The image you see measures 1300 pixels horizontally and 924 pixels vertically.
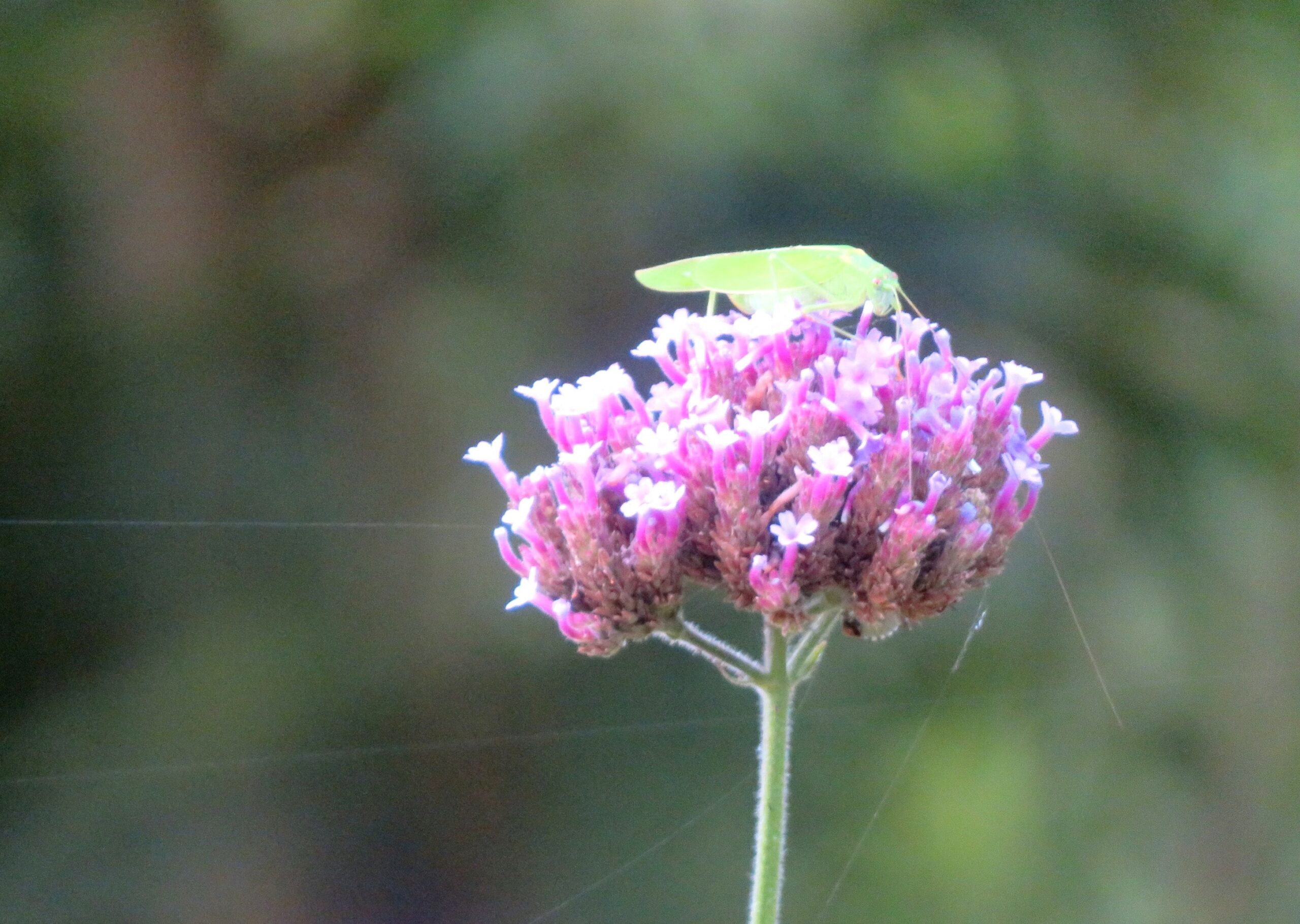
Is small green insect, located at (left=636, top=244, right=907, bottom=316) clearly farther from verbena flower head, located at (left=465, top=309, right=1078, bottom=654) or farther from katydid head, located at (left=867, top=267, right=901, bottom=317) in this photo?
verbena flower head, located at (left=465, top=309, right=1078, bottom=654)

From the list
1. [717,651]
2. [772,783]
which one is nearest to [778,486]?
[717,651]

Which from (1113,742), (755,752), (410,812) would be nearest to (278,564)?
(410,812)

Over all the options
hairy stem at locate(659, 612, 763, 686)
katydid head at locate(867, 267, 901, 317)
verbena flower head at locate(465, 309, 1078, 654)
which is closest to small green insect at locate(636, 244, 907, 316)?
katydid head at locate(867, 267, 901, 317)

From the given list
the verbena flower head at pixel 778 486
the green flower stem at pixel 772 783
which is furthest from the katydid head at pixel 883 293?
the green flower stem at pixel 772 783

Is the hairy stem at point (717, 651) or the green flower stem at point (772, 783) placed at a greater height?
the hairy stem at point (717, 651)

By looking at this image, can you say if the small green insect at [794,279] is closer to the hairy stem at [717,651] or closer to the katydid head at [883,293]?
the katydid head at [883,293]

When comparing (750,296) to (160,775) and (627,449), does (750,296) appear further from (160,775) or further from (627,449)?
(160,775)
